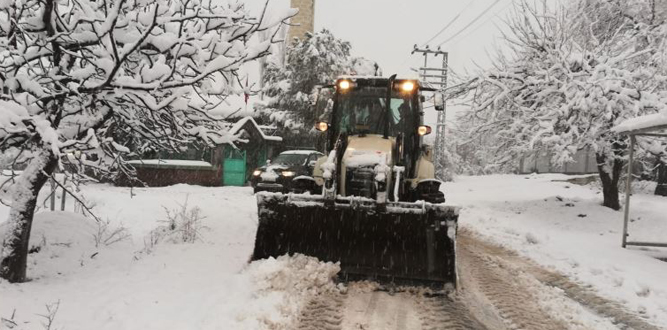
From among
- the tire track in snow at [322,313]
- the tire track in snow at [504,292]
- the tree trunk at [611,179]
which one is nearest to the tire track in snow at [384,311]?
the tire track in snow at [322,313]

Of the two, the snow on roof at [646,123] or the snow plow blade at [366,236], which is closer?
the snow plow blade at [366,236]

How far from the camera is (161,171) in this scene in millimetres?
22219

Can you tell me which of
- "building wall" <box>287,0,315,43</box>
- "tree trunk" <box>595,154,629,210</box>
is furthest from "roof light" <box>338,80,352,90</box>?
"building wall" <box>287,0,315,43</box>

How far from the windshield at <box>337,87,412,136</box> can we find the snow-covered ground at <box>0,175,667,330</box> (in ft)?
8.35

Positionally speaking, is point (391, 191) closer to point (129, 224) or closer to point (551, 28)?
point (129, 224)

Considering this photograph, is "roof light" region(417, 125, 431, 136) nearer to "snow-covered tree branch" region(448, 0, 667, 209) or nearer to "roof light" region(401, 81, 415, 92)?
"roof light" region(401, 81, 415, 92)

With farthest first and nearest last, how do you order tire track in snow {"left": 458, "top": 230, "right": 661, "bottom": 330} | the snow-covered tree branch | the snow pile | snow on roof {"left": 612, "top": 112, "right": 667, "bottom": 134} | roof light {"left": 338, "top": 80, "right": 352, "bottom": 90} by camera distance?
the snow-covered tree branch
snow on roof {"left": 612, "top": 112, "right": 667, "bottom": 134}
roof light {"left": 338, "top": 80, "right": 352, "bottom": 90}
tire track in snow {"left": 458, "top": 230, "right": 661, "bottom": 330}
the snow pile

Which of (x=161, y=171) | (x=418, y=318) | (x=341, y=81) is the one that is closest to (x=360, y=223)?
(x=418, y=318)

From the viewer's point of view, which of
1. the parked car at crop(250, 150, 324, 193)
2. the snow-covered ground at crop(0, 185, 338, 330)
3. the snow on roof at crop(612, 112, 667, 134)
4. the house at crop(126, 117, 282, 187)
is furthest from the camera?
the house at crop(126, 117, 282, 187)

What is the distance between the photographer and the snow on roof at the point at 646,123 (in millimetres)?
9023

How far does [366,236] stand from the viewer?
6.59m

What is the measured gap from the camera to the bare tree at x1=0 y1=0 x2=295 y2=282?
4.67 metres

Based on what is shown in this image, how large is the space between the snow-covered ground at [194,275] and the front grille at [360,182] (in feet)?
3.59

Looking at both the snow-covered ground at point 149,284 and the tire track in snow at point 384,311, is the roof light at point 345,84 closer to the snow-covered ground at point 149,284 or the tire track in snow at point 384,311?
the snow-covered ground at point 149,284
